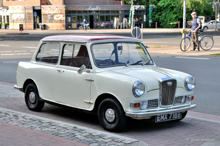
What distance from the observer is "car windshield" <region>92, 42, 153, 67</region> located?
6468 mm

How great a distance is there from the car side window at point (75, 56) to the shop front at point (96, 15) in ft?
190

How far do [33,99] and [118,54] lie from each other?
6.75 feet

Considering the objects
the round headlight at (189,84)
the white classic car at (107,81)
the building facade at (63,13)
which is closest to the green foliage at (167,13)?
the building facade at (63,13)

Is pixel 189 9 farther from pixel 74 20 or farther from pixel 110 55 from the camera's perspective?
pixel 110 55

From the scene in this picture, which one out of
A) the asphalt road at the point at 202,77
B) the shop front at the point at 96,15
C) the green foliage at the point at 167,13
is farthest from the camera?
the green foliage at the point at 167,13

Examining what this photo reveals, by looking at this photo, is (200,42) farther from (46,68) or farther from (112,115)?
(112,115)

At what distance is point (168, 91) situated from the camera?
19.7 ft

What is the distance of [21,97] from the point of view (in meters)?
9.16

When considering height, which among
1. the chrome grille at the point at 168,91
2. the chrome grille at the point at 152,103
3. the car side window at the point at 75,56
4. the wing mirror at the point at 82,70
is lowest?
the chrome grille at the point at 152,103

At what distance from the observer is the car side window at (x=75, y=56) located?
655 centimetres

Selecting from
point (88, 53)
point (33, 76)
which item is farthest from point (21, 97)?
point (88, 53)

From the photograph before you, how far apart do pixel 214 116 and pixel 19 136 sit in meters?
3.64

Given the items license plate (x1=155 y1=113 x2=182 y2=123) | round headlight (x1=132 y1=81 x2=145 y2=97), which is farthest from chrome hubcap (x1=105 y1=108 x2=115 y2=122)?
license plate (x1=155 y1=113 x2=182 y2=123)

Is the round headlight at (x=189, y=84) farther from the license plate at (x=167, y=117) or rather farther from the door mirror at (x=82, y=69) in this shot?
the door mirror at (x=82, y=69)
